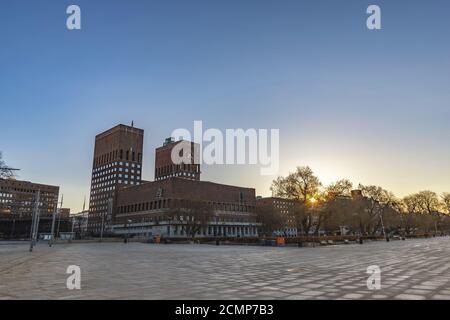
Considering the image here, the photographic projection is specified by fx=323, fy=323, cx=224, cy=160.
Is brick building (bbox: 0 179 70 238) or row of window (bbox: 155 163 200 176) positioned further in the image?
row of window (bbox: 155 163 200 176)

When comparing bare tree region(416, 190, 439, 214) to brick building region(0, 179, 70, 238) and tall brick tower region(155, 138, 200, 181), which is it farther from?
brick building region(0, 179, 70, 238)

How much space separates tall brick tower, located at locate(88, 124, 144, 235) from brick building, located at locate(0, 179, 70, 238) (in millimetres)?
19326

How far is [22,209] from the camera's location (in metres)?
142

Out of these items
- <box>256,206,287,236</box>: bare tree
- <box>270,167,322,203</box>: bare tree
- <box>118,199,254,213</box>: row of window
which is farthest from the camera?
<box>256,206,287,236</box>: bare tree

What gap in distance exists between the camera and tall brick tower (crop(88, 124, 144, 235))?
15838cm

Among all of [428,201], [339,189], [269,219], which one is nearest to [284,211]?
[269,219]

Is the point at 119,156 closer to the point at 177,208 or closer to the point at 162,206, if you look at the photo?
the point at 162,206

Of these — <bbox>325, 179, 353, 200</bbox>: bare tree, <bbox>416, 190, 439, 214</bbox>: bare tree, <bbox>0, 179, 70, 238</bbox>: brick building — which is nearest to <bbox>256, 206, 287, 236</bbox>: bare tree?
<bbox>416, 190, 439, 214</bbox>: bare tree

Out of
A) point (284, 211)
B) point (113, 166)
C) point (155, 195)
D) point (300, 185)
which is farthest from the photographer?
point (113, 166)

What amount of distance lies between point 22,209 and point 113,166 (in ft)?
140

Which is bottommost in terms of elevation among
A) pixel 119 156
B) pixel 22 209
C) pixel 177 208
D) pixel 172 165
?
pixel 177 208

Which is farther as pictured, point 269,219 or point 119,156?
point 119,156
